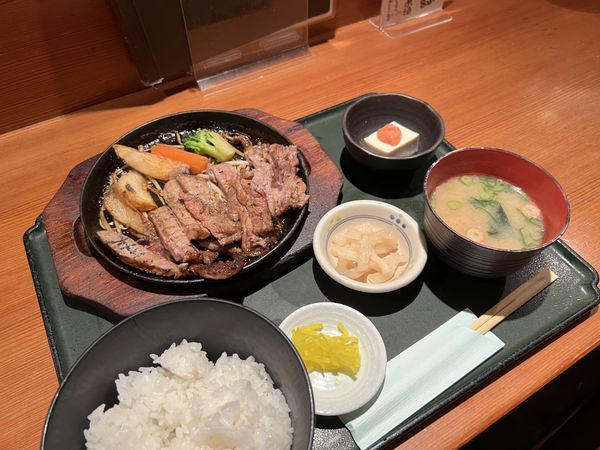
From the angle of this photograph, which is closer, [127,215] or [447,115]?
[127,215]

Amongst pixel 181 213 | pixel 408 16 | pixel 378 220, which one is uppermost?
pixel 408 16

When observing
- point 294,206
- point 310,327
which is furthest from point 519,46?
point 310,327

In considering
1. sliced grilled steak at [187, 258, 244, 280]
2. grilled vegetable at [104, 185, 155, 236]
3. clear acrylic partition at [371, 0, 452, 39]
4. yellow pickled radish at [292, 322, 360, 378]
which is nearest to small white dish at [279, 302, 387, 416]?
yellow pickled radish at [292, 322, 360, 378]

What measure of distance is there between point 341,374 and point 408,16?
2.86m

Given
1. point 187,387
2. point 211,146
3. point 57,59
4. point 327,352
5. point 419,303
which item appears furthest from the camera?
point 57,59

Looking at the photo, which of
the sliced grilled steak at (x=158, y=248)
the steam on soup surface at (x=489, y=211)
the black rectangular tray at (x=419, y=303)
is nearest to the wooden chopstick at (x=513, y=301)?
the black rectangular tray at (x=419, y=303)

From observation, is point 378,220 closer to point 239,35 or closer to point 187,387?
point 187,387

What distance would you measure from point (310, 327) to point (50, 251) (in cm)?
123

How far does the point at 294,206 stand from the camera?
1.89 meters

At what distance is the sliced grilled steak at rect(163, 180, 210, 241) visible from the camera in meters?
1.83

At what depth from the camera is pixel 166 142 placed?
7.47 feet

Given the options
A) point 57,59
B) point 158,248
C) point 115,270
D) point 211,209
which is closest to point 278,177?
point 211,209

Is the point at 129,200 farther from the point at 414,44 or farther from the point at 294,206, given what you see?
the point at 414,44

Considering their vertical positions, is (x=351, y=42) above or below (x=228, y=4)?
below
